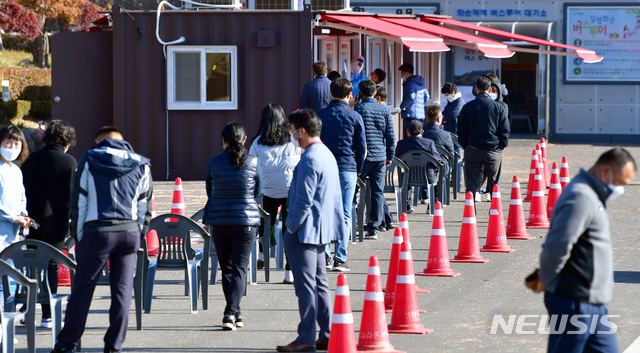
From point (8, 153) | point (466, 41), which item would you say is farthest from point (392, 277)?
point (466, 41)

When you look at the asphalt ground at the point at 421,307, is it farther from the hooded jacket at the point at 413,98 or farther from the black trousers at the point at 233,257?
the hooded jacket at the point at 413,98

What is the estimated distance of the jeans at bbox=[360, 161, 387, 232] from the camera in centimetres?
1059

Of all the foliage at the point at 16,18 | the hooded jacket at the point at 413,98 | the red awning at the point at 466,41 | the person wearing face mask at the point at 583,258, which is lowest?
the person wearing face mask at the point at 583,258

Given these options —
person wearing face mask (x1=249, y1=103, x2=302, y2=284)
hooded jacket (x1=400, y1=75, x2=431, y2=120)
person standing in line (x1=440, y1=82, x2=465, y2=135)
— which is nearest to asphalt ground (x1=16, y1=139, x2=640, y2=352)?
person wearing face mask (x1=249, y1=103, x2=302, y2=284)

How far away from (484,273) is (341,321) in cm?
371

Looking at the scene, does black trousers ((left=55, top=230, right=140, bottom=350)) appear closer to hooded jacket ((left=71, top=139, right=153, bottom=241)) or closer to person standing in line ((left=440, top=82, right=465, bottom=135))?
hooded jacket ((left=71, top=139, right=153, bottom=241))

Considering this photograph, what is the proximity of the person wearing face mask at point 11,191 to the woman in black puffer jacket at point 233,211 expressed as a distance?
1.38 metres

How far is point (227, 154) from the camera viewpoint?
714 cm

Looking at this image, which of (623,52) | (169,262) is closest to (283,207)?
(169,262)

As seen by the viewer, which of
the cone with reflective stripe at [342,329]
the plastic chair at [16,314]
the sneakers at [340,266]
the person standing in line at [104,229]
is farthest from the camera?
the sneakers at [340,266]

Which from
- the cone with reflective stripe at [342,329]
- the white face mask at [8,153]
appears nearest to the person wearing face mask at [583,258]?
the cone with reflective stripe at [342,329]

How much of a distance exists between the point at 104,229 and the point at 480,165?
790cm

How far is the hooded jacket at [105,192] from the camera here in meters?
5.97

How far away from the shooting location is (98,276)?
6.04 m
